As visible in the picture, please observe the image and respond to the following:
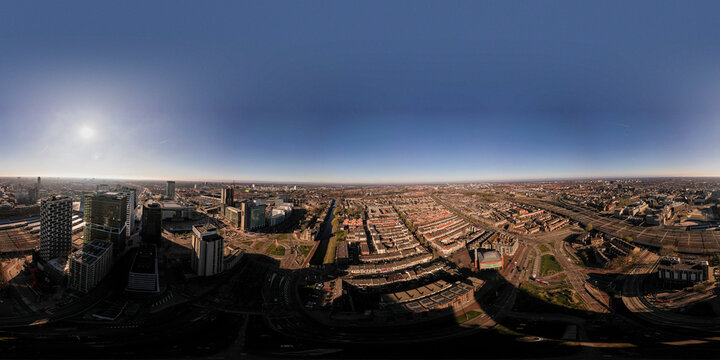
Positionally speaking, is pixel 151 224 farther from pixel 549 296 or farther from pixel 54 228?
pixel 549 296

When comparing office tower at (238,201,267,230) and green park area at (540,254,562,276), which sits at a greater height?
office tower at (238,201,267,230)

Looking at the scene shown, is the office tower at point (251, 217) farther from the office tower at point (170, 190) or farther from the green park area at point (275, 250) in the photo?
the office tower at point (170, 190)

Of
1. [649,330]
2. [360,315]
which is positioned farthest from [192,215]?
[649,330]

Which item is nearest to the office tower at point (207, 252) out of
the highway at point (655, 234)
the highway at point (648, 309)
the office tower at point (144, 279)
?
the office tower at point (144, 279)

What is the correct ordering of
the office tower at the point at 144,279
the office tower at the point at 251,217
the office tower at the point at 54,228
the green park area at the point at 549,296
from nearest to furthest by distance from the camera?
the green park area at the point at 549,296, the office tower at the point at 144,279, the office tower at the point at 54,228, the office tower at the point at 251,217

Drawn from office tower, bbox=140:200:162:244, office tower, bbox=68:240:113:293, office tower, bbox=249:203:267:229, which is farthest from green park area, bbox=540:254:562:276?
office tower, bbox=140:200:162:244

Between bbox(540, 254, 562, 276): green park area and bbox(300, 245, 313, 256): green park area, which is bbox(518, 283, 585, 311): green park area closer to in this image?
bbox(540, 254, 562, 276): green park area
